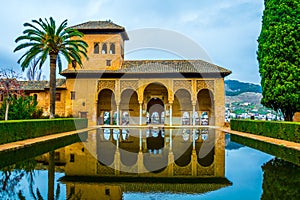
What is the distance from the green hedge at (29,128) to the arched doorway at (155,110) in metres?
14.0

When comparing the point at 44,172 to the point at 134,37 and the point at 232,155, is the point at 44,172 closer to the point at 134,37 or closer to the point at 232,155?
the point at 232,155

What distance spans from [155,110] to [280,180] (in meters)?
29.1

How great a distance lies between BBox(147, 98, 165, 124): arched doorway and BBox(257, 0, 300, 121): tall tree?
15893 mm

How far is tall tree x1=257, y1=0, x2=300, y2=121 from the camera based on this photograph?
1797cm

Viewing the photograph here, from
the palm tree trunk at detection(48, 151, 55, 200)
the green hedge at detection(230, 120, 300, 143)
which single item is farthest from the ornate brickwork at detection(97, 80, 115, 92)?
the palm tree trunk at detection(48, 151, 55, 200)

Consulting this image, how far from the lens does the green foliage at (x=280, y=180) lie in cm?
469

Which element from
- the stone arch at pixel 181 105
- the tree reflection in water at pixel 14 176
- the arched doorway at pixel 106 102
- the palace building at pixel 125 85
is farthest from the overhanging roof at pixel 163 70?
the tree reflection in water at pixel 14 176

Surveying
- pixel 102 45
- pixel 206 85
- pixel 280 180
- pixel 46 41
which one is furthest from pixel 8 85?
pixel 280 180

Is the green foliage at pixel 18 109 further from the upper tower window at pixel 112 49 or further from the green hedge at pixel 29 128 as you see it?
the upper tower window at pixel 112 49

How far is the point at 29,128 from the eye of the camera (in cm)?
1420

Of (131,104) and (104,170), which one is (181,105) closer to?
(131,104)

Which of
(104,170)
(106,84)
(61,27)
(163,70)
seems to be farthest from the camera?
(106,84)

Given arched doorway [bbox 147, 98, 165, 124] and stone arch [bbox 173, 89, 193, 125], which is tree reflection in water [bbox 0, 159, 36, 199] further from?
arched doorway [bbox 147, 98, 165, 124]

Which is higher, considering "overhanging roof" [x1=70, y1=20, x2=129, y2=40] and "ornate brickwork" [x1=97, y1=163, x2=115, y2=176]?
"overhanging roof" [x1=70, y1=20, x2=129, y2=40]
